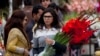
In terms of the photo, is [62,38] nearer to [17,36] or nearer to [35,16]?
[17,36]

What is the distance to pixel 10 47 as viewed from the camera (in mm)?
9367

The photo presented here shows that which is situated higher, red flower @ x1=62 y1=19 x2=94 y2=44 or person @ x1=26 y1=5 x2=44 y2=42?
person @ x1=26 y1=5 x2=44 y2=42

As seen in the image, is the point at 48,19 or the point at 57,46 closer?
the point at 57,46

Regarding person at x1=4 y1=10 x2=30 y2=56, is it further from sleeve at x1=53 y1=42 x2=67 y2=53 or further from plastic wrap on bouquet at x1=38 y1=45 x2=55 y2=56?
sleeve at x1=53 y1=42 x2=67 y2=53

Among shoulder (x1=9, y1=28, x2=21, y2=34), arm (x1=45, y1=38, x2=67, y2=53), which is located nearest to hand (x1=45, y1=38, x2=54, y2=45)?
arm (x1=45, y1=38, x2=67, y2=53)

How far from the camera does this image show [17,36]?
9500 mm

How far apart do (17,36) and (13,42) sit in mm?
156

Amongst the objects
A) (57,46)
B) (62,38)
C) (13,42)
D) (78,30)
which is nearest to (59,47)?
(57,46)

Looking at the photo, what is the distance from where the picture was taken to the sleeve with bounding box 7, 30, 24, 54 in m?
9.38

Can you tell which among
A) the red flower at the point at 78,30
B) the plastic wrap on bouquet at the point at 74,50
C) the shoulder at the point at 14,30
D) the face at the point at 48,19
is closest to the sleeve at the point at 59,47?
the red flower at the point at 78,30

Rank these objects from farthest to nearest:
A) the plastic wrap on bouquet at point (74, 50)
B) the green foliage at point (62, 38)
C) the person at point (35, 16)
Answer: the person at point (35, 16), the plastic wrap on bouquet at point (74, 50), the green foliage at point (62, 38)

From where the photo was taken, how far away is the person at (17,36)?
31.0 feet

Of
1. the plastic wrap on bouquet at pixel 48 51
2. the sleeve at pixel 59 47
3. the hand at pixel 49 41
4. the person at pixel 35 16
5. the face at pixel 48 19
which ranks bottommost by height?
the plastic wrap on bouquet at pixel 48 51

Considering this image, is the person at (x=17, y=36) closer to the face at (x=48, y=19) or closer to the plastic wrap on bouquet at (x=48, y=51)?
the face at (x=48, y=19)
